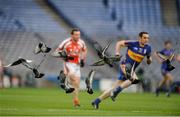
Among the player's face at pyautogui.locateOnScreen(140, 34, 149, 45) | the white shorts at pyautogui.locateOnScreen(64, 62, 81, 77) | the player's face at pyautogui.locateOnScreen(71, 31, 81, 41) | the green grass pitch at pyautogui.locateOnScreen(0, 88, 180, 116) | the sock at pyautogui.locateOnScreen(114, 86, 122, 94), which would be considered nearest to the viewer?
the green grass pitch at pyautogui.locateOnScreen(0, 88, 180, 116)

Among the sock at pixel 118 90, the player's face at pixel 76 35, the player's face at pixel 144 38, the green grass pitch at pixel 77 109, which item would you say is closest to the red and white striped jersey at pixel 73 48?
the player's face at pixel 76 35

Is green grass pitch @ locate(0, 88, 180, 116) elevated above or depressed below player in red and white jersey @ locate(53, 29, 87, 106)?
below

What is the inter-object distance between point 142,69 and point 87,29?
13.1 ft

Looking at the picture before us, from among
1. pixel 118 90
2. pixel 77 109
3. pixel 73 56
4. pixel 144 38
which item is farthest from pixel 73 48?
pixel 77 109

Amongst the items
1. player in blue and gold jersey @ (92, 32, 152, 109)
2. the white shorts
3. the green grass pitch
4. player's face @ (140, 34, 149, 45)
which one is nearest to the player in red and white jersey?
the white shorts

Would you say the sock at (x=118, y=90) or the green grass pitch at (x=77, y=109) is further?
the sock at (x=118, y=90)

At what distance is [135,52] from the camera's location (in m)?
15.2

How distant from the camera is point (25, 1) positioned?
33.6 meters

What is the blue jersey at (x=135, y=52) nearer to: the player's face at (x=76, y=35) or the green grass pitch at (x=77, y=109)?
the green grass pitch at (x=77, y=109)

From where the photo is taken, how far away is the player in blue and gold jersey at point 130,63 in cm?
1480

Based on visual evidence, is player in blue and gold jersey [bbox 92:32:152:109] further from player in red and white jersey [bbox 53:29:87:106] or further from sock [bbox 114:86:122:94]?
player in red and white jersey [bbox 53:29:87:106]

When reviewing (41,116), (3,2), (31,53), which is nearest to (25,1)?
(3,2)

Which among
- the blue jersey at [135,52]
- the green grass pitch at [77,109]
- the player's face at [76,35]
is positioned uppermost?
the player's face at [76,35]

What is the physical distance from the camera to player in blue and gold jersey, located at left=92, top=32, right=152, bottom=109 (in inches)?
583
